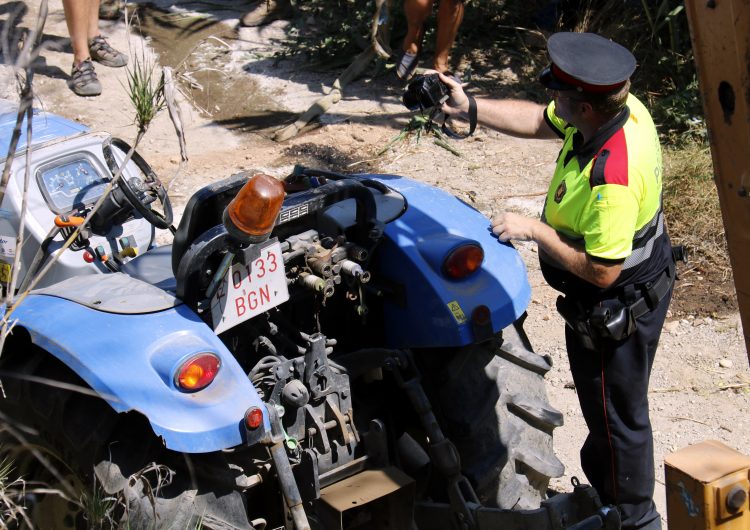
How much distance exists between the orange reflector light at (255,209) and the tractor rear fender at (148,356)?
389mm

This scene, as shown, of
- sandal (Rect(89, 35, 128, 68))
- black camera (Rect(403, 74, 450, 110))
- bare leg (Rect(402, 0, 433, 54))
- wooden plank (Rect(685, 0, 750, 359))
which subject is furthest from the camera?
sandal (Rect(89, 35, 128, 68))

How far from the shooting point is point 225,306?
Answer: 9.13 ft

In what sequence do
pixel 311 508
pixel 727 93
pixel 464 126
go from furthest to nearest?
pixel 464 126, pixel 311 508, pixel 727 93

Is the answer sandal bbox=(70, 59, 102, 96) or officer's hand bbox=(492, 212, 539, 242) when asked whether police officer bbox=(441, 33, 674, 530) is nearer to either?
officer's hand bbox=(492, 212, 539, 242)

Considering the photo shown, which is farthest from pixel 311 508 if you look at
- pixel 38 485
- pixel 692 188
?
pixel 692 188

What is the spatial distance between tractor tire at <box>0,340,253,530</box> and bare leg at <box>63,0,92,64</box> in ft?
17.7

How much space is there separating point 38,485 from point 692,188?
4350mm

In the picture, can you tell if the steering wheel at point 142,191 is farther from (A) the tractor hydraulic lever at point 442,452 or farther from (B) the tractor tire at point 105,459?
(A) the tractor hydraulic lever at point 442,452

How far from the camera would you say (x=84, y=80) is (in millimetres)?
7816

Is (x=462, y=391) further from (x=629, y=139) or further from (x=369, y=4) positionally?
(x=369, y=4)

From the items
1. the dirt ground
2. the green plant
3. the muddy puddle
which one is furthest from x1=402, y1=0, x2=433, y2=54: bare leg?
the muddy puddle

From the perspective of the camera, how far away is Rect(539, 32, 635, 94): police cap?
3021mm

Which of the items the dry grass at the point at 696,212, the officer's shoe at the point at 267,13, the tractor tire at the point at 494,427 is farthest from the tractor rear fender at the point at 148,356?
the officer's shoe at the point at 267,13

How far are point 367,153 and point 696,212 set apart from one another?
2.60 m
